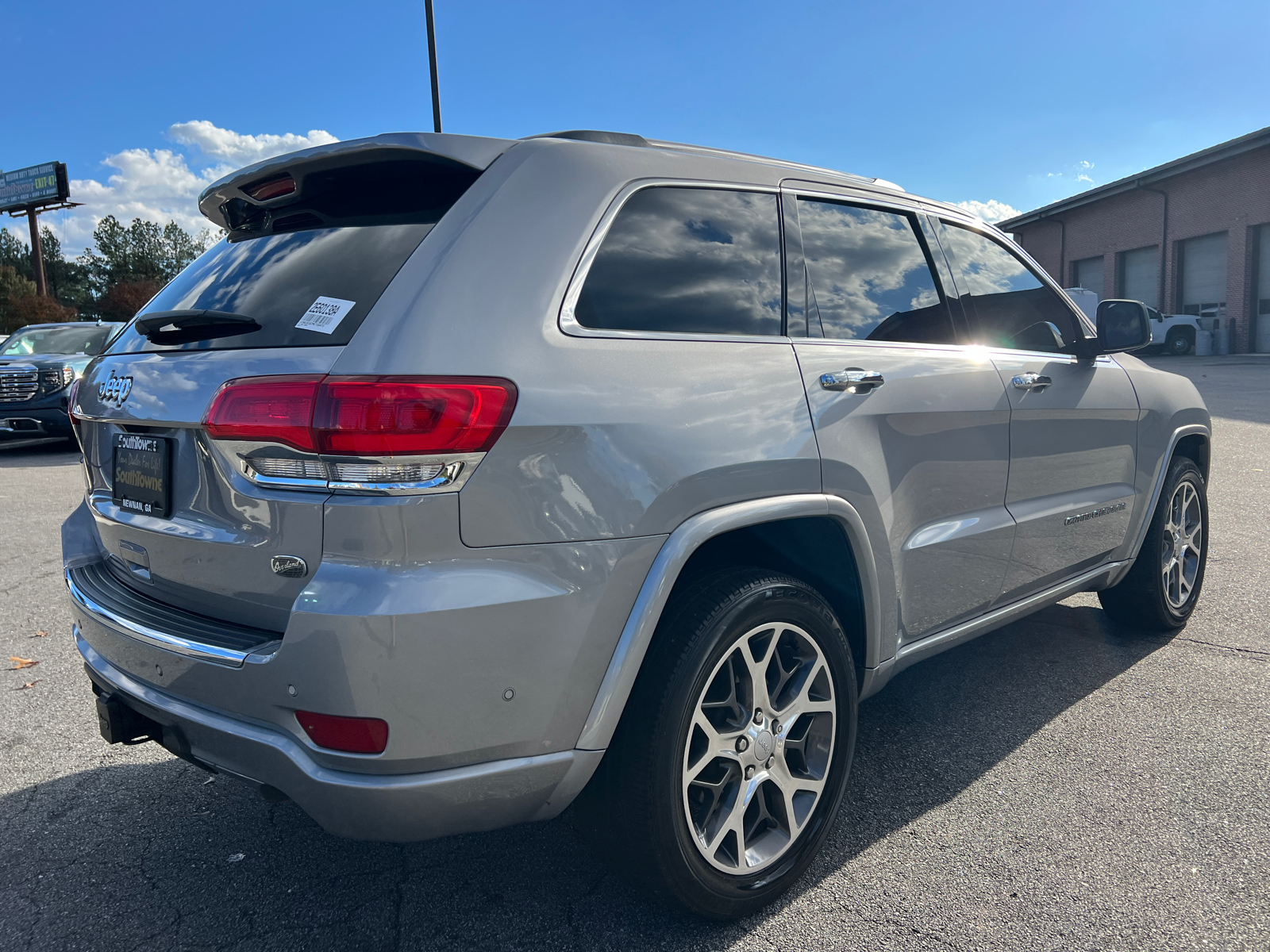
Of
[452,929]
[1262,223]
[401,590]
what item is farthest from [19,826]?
[1262,223]

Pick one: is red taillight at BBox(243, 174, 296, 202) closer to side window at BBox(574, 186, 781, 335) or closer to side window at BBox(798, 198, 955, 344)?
side window at BBox(574, 186, 781, 335)

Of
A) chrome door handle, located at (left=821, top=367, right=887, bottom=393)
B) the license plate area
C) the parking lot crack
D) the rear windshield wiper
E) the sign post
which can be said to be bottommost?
the parking lot crack

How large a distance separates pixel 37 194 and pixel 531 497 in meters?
74.4

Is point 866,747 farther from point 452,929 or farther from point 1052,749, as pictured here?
point 452,929

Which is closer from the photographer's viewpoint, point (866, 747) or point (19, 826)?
point (19, 826)

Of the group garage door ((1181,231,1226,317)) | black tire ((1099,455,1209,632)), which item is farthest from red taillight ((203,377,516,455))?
garage door ((1181,231,1226,317))

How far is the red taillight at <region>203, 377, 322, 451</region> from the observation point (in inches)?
70.9

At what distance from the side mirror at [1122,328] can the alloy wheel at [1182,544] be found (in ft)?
3.13

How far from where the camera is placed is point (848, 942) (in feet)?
7.18

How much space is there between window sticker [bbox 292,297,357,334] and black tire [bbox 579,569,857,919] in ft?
3.15

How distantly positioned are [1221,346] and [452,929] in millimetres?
32724

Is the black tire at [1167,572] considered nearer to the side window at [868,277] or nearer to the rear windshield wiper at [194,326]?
the side window at [868,277]

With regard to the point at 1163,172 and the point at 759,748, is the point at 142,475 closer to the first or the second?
the point at 759,748

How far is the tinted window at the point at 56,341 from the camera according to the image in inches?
516
